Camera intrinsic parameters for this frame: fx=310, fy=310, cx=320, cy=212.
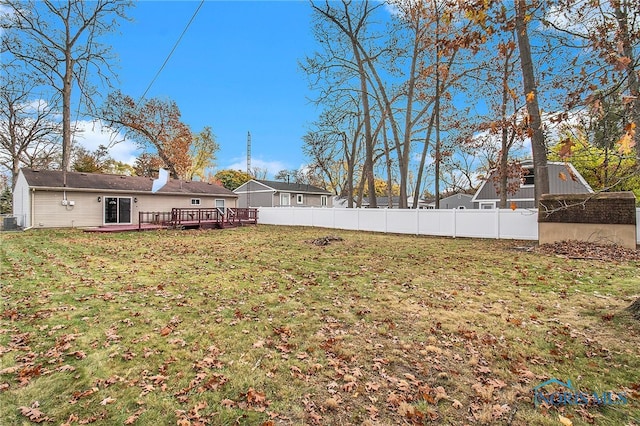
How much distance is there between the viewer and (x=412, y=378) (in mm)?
2814

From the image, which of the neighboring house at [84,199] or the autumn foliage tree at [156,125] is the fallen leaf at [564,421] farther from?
the autumn foliage tree at [156,125]

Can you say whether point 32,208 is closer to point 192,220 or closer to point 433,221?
point 192,220

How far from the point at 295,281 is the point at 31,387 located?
3.91 metres

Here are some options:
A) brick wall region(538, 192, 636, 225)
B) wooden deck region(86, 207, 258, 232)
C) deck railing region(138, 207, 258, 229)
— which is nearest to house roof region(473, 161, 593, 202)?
brick wall region(538, 192, 636, 225)

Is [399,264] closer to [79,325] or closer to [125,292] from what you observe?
[125,292]

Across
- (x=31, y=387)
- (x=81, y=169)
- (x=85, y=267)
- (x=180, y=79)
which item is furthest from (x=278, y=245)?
(x=81, y=169)

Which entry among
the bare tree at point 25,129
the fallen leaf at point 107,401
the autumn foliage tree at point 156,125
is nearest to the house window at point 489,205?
the fallen leaf at point 107,401

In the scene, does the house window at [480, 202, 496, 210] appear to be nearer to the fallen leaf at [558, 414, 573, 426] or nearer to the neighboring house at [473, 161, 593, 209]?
the neighboring house at [473, 161, 593, 209]

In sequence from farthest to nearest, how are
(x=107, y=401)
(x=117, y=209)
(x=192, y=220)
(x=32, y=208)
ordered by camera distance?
(x=117, y=209) < (x=192, y=220) < (x=32, y=208) < (x=107, y=401)

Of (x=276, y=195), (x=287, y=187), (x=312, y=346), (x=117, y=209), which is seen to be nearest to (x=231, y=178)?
(x=287, y=187)

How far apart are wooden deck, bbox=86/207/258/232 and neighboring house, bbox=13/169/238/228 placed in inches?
37.6

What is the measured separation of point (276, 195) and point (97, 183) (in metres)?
15.2

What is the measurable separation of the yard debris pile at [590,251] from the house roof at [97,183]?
20.2 m

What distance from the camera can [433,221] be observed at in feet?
48.1
